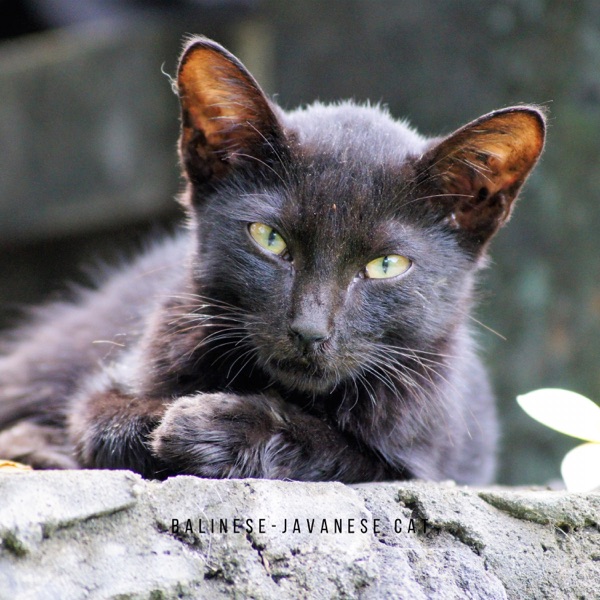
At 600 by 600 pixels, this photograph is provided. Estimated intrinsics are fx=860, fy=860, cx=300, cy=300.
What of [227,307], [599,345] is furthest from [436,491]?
[599,345]

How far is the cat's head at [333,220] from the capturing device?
2480 mm

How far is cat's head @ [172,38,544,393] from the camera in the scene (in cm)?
248

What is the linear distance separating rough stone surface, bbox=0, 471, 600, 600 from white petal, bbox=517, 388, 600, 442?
0.63ft

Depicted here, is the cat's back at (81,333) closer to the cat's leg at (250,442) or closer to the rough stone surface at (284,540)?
the cat's leg at (250,442)

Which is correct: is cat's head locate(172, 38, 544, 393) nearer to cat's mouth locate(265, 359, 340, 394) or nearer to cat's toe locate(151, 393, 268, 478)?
cat's mouth locate(265, 359, 340, 394)

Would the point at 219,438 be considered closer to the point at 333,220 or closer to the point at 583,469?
the point at 333,220

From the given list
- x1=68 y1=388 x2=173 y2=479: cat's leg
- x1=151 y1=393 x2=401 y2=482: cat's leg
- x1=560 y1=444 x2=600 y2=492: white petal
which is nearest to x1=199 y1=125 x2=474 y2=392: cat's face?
x1=151 y1=393 x2=401 y2=482: cat's leg

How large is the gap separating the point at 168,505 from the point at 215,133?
4.35 ft

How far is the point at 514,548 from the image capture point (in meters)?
2.19

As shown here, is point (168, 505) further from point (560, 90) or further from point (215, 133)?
point (560, 90)

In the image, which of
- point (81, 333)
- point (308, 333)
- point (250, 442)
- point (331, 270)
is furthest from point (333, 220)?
point (81, 333)

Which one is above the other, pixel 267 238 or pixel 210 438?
pixel 267 238

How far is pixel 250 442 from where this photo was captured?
240 centimetres

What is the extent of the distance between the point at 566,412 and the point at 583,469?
167 millimetres
